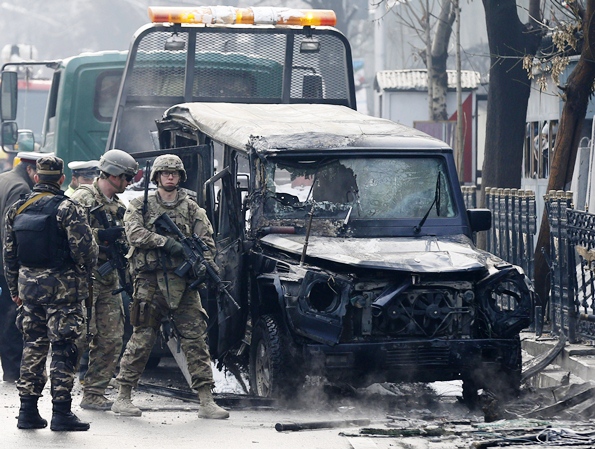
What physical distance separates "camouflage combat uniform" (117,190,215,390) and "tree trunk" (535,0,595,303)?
13.8 ft

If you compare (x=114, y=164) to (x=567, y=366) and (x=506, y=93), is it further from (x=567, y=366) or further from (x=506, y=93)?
(x=506, y=93)

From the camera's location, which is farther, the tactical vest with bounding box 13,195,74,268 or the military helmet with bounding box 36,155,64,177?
the military helmet with bounding box 36,155,64,177

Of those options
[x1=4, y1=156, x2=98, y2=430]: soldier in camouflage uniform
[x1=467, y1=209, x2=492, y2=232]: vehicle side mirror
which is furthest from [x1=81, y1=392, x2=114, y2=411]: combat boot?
[x1=467, y1=209, x2=492, y2=232]: vehicle side mirror

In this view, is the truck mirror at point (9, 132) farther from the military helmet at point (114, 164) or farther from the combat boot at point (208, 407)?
the combat boot at point (208, 407)

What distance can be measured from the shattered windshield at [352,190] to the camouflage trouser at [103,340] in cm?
135

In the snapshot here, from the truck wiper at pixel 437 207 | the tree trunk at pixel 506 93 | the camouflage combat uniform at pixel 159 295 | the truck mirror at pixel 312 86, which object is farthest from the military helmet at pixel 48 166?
the tree trunk at pixel 506 93

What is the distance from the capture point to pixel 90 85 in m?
13.4

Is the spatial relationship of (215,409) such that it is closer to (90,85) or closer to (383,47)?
(90,85)

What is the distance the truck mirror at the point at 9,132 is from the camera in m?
14.0

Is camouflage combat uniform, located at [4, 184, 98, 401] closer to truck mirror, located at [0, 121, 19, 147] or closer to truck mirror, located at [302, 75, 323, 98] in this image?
truck mirror, located at [302, 75, 323, 98]

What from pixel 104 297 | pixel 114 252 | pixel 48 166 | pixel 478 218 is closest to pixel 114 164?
pixel 114 252

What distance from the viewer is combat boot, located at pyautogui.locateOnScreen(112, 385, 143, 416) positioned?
7613 millimetres

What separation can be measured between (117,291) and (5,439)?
5.34 ft

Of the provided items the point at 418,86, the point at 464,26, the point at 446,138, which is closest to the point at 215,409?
the point at 446,138
